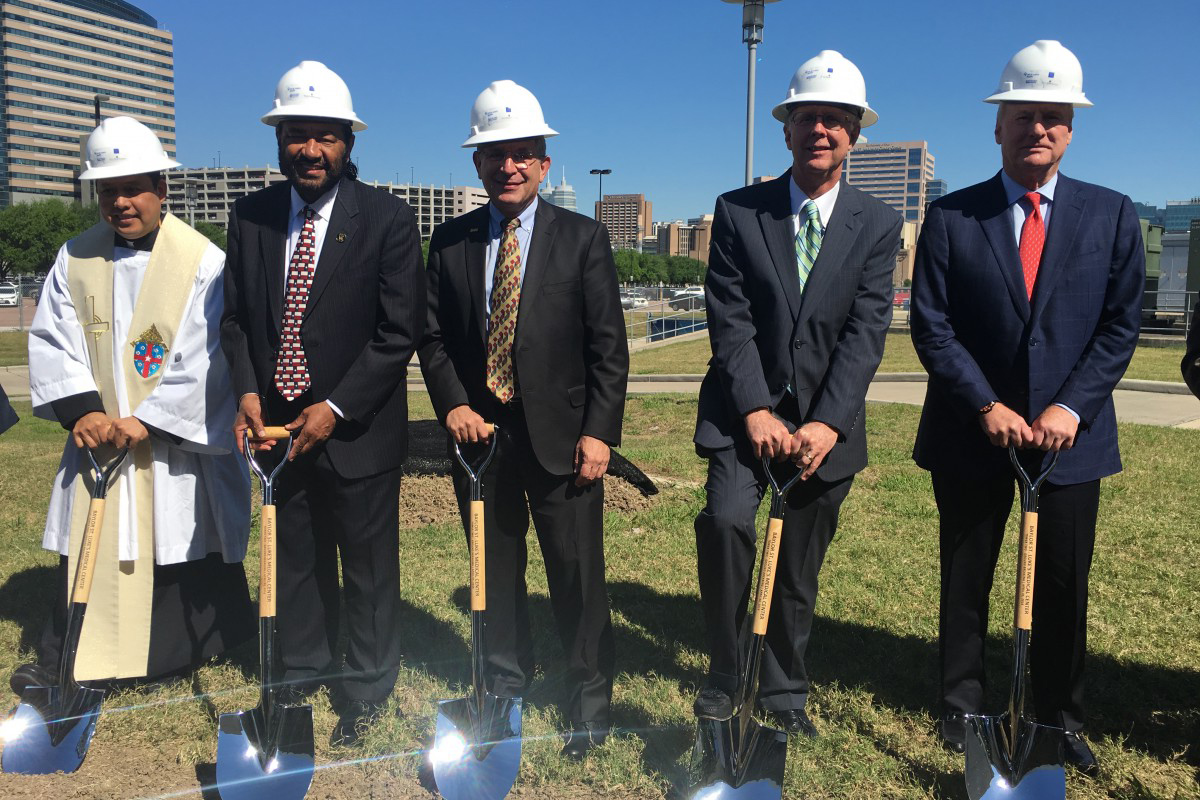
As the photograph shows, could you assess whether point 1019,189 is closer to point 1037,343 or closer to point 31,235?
point 1037,343

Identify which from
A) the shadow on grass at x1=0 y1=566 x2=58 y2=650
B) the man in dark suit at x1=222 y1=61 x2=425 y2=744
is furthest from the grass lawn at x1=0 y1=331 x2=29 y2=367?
the man in dark suit at x1=222 y1=61 x2=425 y2=744

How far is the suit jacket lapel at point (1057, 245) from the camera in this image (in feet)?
10.6

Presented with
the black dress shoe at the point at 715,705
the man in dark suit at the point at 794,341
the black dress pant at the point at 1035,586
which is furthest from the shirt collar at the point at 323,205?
the black dress pant at the point at 1035,586

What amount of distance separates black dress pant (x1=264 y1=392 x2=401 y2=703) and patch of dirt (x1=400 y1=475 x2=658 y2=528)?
2859 mm

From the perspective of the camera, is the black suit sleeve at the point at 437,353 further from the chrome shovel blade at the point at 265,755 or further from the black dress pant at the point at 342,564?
the chrome shovel blade at the point at 265,755

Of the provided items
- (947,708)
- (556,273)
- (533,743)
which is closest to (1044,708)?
(947,708)

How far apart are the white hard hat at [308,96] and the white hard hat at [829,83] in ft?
5.33

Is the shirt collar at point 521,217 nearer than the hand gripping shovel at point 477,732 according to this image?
No

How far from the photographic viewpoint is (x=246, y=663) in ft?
14.4

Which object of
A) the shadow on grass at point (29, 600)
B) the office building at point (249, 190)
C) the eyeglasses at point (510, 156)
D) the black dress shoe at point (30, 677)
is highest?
the office building at point (249, 190)

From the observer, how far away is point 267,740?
3.22 meters

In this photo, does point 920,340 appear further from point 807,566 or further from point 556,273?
point 556,273

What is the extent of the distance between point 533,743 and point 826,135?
2.48 meters

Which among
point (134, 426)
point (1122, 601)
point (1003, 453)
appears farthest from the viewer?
point (1122, 601)
